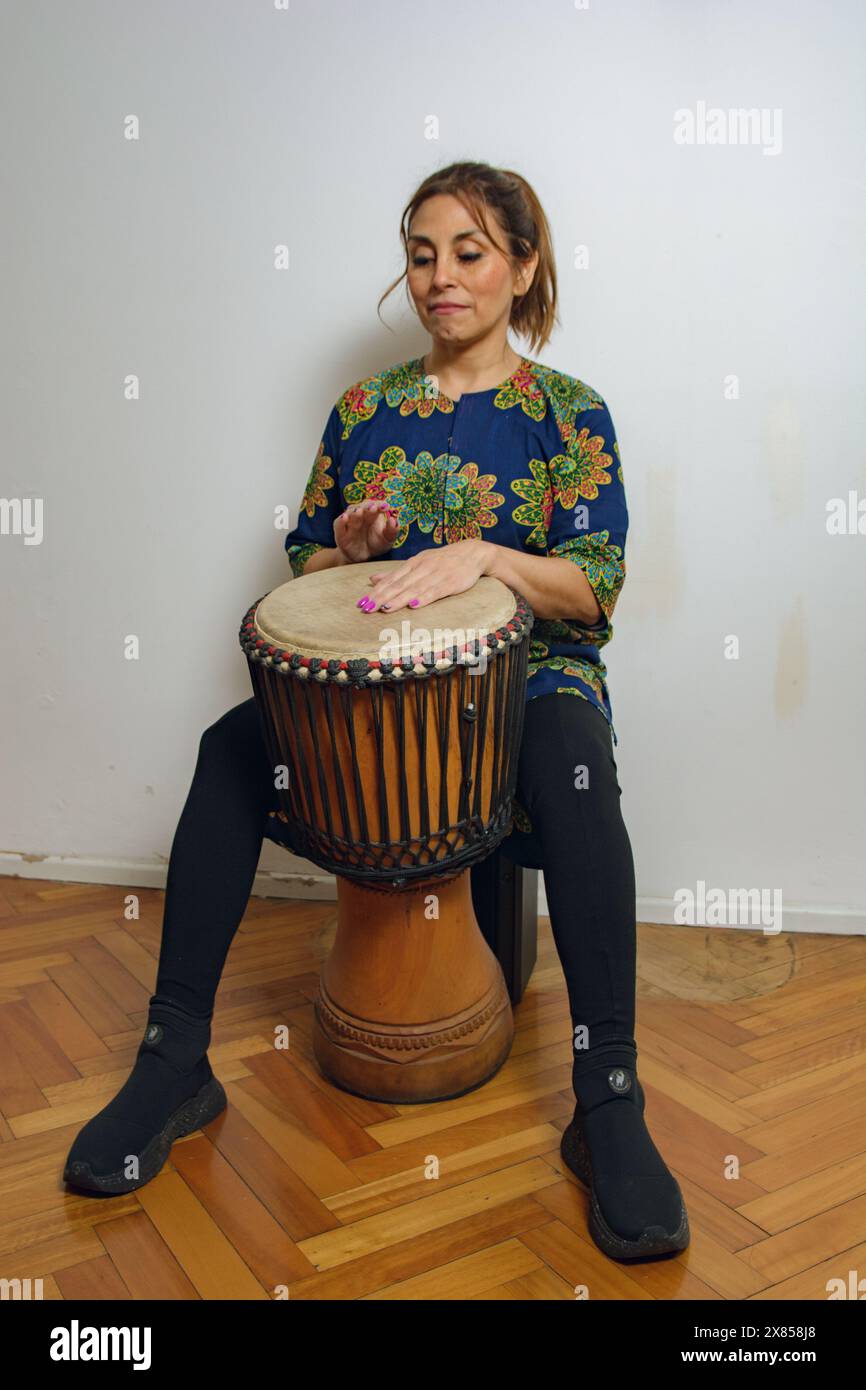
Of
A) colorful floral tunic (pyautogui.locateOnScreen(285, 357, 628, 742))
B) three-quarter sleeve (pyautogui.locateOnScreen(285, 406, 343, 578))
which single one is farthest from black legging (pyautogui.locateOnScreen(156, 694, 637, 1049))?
three-quarter sleeve (pyautogui.locateOnScreen(285, 406, 343, 578))

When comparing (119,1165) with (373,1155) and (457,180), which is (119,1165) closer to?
(373,1155)

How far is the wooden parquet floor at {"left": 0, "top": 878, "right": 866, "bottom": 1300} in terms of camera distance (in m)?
1.45

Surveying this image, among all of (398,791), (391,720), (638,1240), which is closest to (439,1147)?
(638,1240)

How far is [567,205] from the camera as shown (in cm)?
219

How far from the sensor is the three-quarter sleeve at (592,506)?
1.83 metres

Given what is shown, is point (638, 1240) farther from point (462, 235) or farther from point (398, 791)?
point (462, 235)

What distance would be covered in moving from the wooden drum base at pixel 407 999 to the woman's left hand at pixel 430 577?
417 millimetres

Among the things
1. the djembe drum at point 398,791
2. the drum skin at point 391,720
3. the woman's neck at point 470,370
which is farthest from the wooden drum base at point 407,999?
the woman's neck at point 470,370

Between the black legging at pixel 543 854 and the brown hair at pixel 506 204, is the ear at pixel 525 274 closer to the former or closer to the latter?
the brown hair at pixel 506 204

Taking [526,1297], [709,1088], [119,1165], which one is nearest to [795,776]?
[709,1088]

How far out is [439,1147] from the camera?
1704 millimetres

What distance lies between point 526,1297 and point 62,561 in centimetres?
175

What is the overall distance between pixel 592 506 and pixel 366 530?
0.34m

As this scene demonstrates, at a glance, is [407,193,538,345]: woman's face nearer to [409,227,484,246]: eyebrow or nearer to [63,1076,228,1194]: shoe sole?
[409,227,484,246]: eyebrow
